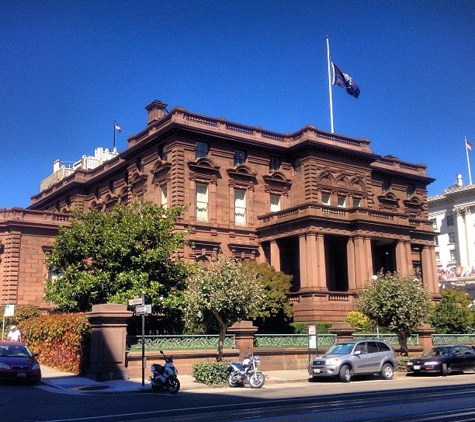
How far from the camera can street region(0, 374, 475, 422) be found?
1248cm

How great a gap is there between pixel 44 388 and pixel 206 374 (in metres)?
5.82

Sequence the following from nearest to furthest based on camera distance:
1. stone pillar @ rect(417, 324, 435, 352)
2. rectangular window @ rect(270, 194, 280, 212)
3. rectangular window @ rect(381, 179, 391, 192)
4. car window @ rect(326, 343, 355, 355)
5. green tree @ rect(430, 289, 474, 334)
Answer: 1. car window @ rect(326, 343, 355, 355)
2. stone pillar @ rect(417, 324, 435, 352)
3. green tree @ rect(430, 289, 474, 334)
4. rectangular window @ rect(270, 194, 280, 212)
5. rectangular window @ rect(381, 179, 391, 192)

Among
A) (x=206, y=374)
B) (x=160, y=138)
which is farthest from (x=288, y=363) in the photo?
(x=160, y=138)

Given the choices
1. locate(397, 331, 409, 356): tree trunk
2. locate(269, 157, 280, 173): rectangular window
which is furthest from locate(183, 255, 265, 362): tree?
locate(269, 157, 280, 173): rectangular window

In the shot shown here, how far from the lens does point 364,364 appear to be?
80.2 feet

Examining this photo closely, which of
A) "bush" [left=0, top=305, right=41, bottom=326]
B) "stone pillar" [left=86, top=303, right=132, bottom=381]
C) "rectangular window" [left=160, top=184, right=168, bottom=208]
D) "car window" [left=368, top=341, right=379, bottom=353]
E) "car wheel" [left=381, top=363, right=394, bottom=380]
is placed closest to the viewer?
"stone pillar" [left=86, top=303, right=132, bottom=381]

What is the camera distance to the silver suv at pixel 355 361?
23.6 m

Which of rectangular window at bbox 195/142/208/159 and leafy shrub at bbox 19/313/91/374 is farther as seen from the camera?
rectangular window at bbox 195/142/208/159

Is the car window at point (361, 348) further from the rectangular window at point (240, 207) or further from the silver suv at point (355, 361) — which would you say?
the rectangular window at point (240, 207)

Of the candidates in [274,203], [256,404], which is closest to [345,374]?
[256,404]

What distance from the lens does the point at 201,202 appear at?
41.9 meters

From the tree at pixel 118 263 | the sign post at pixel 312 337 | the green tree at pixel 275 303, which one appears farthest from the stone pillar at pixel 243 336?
the green tree at pixel 275 303

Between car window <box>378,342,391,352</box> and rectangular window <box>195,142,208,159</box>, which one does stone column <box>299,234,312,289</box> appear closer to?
rectangular window <box>195,142,208,159</box>

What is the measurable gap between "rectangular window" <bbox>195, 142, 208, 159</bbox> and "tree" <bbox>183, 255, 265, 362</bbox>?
1849 centimetres
